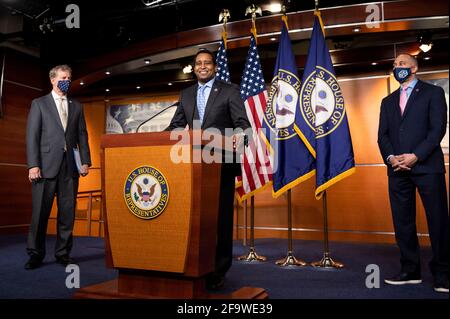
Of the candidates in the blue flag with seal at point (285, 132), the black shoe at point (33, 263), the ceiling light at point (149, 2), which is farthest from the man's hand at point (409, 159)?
the ceiling light at point (149, 2)

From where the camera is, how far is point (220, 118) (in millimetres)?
2502

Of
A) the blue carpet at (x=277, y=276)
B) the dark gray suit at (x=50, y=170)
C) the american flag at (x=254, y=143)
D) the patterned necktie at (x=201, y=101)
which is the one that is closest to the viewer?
the blue carpet at (x=277, y=276)

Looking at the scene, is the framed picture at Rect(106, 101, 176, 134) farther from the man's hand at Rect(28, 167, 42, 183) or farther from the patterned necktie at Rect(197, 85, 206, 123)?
the patterned necktie at Rect(197, 85, 206, 123)

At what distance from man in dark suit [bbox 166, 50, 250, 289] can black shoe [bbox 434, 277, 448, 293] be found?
1339mm

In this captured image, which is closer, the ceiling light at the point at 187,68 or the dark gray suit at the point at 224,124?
the dark gray suit at the point at 224,124

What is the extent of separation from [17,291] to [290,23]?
12.6 feet

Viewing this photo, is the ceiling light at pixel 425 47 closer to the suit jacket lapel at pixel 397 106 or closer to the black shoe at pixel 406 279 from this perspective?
the suit jacket lapel at pixel 397 106

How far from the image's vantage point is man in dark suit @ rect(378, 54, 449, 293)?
2.58 meters

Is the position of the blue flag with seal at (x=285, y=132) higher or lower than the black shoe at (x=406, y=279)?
higher

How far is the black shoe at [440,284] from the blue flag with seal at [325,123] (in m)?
1.20

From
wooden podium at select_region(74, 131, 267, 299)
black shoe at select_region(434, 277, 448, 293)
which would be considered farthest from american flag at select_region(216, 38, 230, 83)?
black shoe at select_region(434, 277, 448, 293)

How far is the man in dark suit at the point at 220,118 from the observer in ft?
8.16

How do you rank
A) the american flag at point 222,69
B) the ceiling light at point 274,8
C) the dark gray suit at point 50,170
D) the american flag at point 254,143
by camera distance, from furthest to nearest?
the ceiling light at point 274,8, the american flag at point 222,69, the american flag at point 254,143, the dark gray suit at point 50,170
